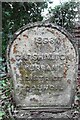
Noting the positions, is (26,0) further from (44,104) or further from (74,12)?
(44,104)

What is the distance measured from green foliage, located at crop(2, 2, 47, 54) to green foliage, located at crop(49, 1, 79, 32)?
0.33 meters

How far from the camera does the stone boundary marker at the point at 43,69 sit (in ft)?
12.0

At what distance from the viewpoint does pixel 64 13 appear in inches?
238

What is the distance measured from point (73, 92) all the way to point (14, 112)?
2.16ft

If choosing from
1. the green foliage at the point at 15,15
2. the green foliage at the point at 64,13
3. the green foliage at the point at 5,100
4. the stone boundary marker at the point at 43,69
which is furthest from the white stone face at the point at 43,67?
the green foliage at the point at 64,13

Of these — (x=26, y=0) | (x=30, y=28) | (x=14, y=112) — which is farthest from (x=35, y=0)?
(x=14, y=112)

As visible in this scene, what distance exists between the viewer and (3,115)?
3.63 meters

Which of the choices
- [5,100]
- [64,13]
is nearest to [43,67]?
[5,100]

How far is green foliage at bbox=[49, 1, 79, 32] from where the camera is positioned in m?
6.01

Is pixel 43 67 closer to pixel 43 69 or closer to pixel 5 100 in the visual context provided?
pixel 43 69

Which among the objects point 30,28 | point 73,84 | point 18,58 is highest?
point 30,28

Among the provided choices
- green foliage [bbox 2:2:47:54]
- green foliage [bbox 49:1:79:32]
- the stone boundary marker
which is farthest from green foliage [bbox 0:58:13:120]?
green foliage [bbox 49:1:79:32]

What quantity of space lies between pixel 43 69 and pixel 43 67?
0.07 ft

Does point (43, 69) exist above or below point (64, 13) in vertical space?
below
